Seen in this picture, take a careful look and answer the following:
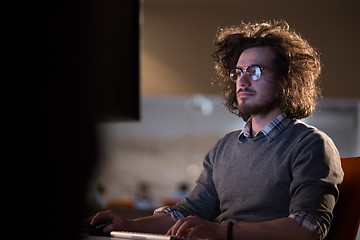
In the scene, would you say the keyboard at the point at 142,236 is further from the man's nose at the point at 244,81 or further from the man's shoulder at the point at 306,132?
the man's nose at the point at 244,81

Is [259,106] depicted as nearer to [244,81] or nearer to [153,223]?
[244,81]

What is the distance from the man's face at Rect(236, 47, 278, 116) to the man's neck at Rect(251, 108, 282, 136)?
0.01 m

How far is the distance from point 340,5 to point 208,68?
1378 mm

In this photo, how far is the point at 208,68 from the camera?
14.5 ft

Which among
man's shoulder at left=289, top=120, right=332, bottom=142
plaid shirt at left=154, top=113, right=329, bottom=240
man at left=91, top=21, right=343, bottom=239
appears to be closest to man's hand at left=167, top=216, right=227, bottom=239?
man at left=91, top=21, right=343, bottom=239

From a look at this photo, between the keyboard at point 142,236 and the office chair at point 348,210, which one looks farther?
the office chair at point 348,210

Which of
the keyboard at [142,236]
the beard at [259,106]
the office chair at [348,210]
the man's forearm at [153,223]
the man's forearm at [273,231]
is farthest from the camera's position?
the beard at [259,106]

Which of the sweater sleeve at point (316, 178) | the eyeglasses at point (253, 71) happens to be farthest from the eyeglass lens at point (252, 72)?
the sweater sleeve at point (316, 178)

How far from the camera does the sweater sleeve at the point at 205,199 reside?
5.20 feet

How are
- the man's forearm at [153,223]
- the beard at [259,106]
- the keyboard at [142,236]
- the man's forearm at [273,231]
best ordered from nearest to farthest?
1. the keyboard at [142,236]
2. the man's forearm at [273,231]
3. the man's forearm at [153,223]
4. the beard at [259,106]

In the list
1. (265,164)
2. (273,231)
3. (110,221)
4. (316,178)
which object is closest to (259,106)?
(265,164)

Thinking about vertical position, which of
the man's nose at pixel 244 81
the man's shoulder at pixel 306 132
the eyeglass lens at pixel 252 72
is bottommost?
the man's shoulder at pixel 306 132

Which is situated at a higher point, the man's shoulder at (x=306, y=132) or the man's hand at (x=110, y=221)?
the man's shoulder at (x=306, y=132)

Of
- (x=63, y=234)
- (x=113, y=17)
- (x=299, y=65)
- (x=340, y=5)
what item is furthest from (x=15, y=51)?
(x=340, y=5)
